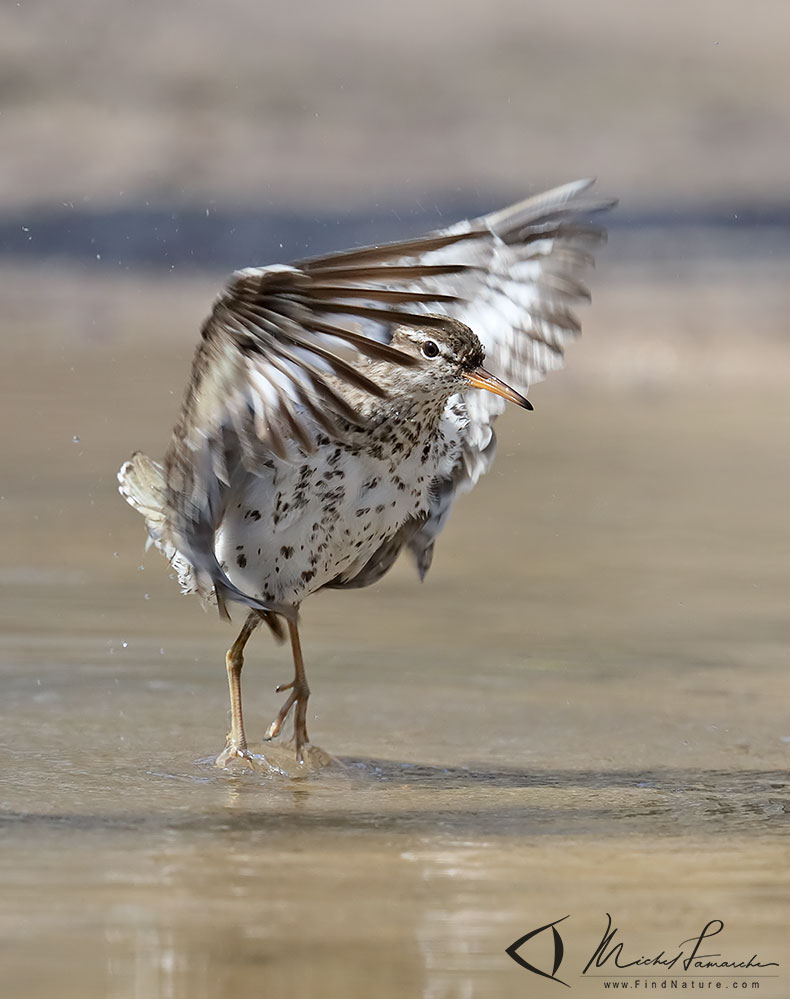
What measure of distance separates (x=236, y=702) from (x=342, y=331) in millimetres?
1540

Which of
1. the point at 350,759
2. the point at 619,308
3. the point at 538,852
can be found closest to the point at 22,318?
the point at 619,308

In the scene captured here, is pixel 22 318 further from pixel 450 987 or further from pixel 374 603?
pixel 450 987

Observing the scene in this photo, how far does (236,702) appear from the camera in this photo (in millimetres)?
5797

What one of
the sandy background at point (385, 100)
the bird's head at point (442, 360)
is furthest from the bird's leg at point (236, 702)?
the sandy background at point (385, 100)

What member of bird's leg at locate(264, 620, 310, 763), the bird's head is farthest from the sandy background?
the bird's head

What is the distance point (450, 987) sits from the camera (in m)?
3.49

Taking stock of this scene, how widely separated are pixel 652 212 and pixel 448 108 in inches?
141
